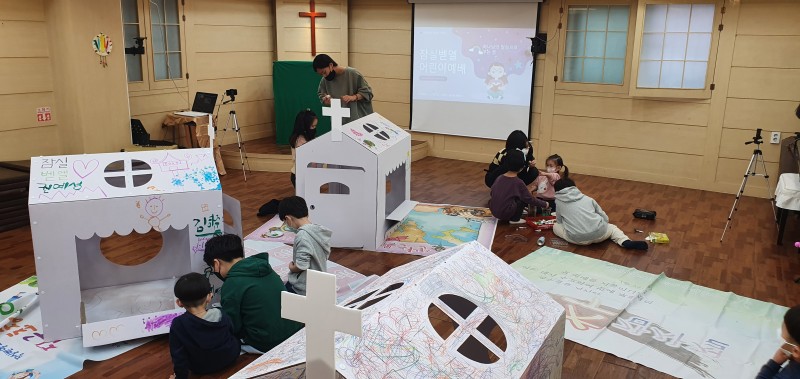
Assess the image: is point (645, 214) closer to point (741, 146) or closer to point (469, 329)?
point (741, 146)

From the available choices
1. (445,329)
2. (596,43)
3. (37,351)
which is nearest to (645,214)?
(596,43)

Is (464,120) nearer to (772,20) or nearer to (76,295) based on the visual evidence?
(772,20)

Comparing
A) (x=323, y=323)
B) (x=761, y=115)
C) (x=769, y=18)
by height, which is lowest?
(x=323, y=323)

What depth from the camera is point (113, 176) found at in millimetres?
3602

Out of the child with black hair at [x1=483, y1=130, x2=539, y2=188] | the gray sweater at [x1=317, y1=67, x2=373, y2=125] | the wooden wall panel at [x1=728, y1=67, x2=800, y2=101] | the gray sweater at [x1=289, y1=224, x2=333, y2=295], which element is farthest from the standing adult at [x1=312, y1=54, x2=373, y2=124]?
the wooden wall panel at [x1=728, y1=67, x2=800, y2=101]

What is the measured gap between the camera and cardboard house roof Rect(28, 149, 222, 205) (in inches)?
135

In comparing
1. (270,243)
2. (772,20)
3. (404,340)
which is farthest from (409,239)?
(772,20)

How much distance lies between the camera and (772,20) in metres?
6.75

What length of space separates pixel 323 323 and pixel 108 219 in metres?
2.12

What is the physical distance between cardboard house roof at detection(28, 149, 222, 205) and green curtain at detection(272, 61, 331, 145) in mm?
4396

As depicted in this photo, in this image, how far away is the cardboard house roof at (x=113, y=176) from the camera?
3.42 metres

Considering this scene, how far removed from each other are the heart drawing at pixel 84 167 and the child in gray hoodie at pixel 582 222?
11.8 ft

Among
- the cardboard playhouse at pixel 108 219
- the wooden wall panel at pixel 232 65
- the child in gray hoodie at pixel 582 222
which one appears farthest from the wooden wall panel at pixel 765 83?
the wooden wall panel at pixel 232 65

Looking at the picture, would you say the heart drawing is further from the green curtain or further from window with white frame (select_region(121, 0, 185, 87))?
the green curtain
